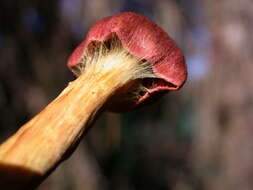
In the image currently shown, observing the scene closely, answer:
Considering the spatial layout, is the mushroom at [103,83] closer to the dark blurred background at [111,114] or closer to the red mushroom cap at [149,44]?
the red mushroom cap at [149,44]

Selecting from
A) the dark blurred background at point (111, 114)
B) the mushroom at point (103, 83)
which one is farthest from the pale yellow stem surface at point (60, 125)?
the dark blurred background at point (111, 114)

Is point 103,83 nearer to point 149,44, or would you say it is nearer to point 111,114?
point 149,44

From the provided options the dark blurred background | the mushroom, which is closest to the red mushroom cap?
the mushroom

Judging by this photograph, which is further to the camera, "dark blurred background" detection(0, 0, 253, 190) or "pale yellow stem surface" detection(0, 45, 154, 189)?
"dark blurred background" detection(0, 0, 253, 190)

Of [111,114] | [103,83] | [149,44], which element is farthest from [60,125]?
[111,114]

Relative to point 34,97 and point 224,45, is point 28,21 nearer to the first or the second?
point 34,97

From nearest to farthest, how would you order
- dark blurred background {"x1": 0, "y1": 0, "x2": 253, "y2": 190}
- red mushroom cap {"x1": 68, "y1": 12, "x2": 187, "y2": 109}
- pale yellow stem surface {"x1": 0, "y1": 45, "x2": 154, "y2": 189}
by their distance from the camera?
pale yellow stem surface {"x1": 0, "y1": 45, "x2": 154, "y2": 189}
red mushroom cap {"x1": 68, "y1": 12, "x2": 187, "y2": 109}
dark blurred background {"x1": 0, "y1": 0, "x2": 253, "y2": 190}

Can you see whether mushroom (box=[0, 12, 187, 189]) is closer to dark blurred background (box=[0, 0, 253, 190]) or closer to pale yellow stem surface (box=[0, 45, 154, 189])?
pale yellow stem surface (box=[0, 45, 154, 189])

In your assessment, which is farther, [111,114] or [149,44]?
[111,114]

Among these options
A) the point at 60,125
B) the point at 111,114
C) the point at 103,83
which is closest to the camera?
the point at 60,125
